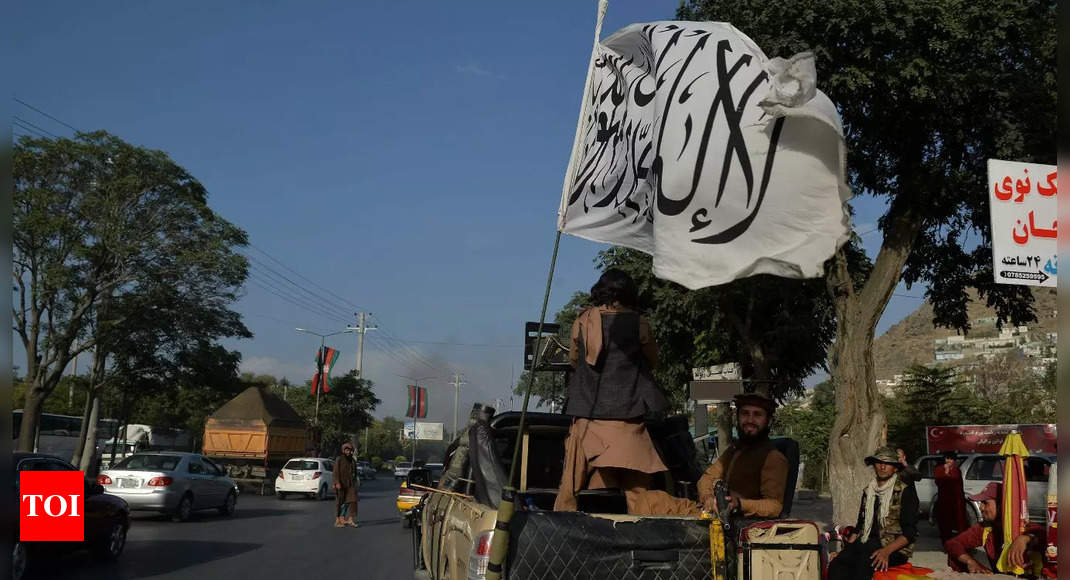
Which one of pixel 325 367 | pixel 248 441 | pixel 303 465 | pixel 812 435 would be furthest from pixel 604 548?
pixel 325 367

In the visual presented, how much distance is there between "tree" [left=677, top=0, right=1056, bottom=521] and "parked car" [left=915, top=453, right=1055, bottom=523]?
228 cm

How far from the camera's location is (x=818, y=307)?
20.9 m

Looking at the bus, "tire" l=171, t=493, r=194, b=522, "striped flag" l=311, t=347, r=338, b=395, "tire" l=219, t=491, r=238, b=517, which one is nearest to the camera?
"tire" l=171, t=493, r=194, b=522

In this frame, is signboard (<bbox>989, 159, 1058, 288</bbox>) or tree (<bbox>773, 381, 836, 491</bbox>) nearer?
signboard (<bbox>989, 159, 1058, 288</bbox>)

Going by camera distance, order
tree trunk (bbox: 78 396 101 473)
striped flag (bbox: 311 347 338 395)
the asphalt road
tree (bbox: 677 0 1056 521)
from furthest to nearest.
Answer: striped flag (bbox: 311 347 338 395) < tree trunk (bbox: 78 396 101 473) < tree (bbox: 677 0 1056 521) < the asphalt road

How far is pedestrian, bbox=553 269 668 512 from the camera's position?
479 centimetres

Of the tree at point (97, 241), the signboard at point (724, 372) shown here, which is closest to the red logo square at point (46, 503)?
the signboard at point (724, 372)

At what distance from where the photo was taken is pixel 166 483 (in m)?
18.2

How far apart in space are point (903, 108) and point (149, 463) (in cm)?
1664

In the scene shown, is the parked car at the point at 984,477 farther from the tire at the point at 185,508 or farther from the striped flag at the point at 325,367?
the striped flag at the point at 325,367

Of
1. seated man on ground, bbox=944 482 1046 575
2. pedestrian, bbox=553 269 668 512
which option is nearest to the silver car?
seated man on ground, bbox=944 482 1046 575

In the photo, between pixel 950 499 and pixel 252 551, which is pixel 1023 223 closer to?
pixel 950 499

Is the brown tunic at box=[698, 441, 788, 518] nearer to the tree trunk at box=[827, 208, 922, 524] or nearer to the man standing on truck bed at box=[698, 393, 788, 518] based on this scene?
the man standing on truck bed at box=[698, 393, 788, 518]

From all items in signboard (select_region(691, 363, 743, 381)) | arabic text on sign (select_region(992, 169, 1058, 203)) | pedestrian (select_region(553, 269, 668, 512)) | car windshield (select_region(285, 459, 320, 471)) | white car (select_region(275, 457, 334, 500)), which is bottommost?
white car (select_region(275, 457, 334, 500))
